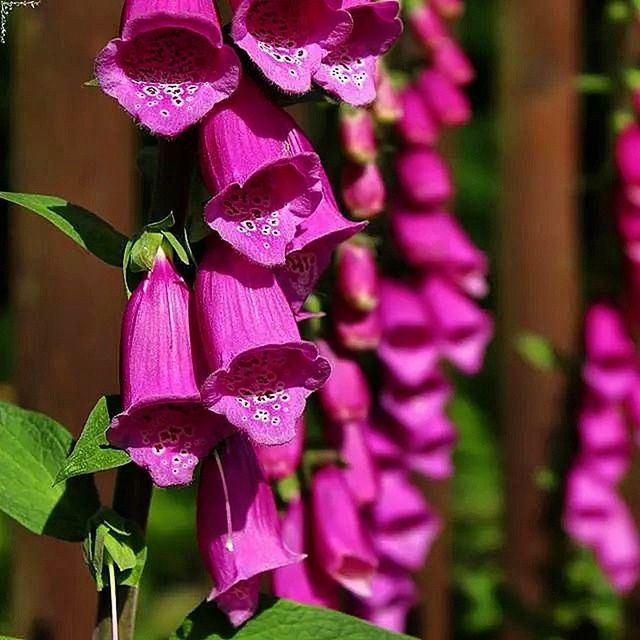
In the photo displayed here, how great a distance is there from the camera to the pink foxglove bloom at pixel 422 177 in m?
1.22

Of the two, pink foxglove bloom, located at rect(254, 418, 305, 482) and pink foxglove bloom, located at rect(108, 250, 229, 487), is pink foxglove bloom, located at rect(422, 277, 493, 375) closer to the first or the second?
pink foxglove bloom, located at rect(254, 418, 305, 482)

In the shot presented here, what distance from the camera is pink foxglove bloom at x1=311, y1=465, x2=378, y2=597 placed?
98cm

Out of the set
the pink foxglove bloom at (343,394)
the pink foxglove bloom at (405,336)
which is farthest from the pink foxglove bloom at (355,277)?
the pink foxglove bloom at (405,336)

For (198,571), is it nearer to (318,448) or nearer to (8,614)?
(8,614)

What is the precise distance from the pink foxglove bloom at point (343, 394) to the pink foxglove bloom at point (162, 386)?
1.40 feet

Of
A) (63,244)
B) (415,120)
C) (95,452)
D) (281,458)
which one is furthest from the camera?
(63,244)

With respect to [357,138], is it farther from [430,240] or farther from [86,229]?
[86,229]

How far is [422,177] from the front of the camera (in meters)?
1.23

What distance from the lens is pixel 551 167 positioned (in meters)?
1.83

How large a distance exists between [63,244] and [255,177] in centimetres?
93

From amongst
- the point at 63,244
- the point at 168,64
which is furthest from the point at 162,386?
the point at 63,244

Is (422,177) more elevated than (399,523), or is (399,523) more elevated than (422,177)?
(422,177)

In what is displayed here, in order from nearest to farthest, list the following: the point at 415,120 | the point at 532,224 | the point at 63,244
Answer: the point at 415,120 < the point at 63,244 < the point at 532,224

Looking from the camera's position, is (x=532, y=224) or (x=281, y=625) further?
(x=532, y=224)
